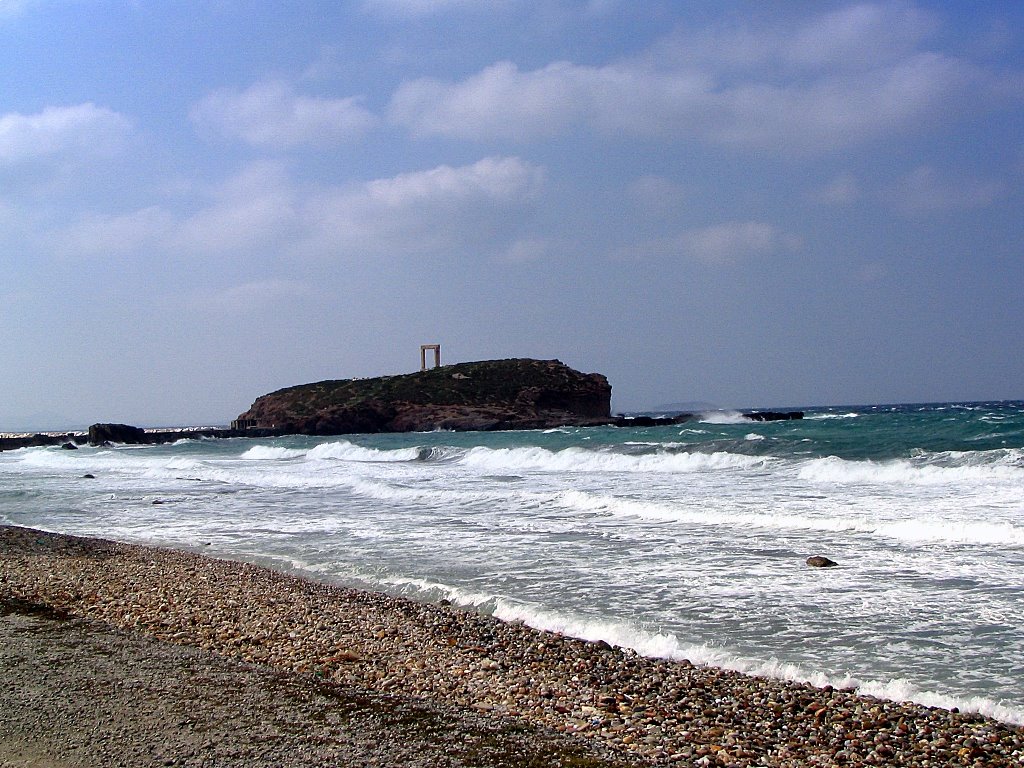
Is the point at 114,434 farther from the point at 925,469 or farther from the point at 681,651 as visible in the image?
the point at 681,651

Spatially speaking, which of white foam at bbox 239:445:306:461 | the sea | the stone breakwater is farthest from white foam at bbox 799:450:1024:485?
white foam at bbox 239:445:306:461

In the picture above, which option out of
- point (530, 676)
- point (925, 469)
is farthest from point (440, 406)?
point (530, 676)

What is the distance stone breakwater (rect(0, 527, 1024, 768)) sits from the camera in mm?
4957

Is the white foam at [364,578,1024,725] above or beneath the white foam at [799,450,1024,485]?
beneath

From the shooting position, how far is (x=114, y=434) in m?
75.4

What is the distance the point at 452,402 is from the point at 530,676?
81.4 m

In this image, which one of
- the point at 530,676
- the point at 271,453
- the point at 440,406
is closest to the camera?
the point at 530,676

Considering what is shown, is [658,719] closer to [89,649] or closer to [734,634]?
[734,634]

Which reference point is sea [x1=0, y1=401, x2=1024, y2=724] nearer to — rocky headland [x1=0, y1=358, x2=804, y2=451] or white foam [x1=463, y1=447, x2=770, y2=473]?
white foam [x1=463, y1=447, x2=770, y2=473]

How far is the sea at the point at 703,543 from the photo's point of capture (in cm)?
737

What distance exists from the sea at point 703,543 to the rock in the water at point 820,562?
0.13m

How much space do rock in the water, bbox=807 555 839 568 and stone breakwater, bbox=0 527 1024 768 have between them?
15.7 feet

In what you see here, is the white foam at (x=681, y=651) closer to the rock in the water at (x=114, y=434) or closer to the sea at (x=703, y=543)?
the sea at (x=703, y=543)

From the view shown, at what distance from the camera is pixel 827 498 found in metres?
18.1
